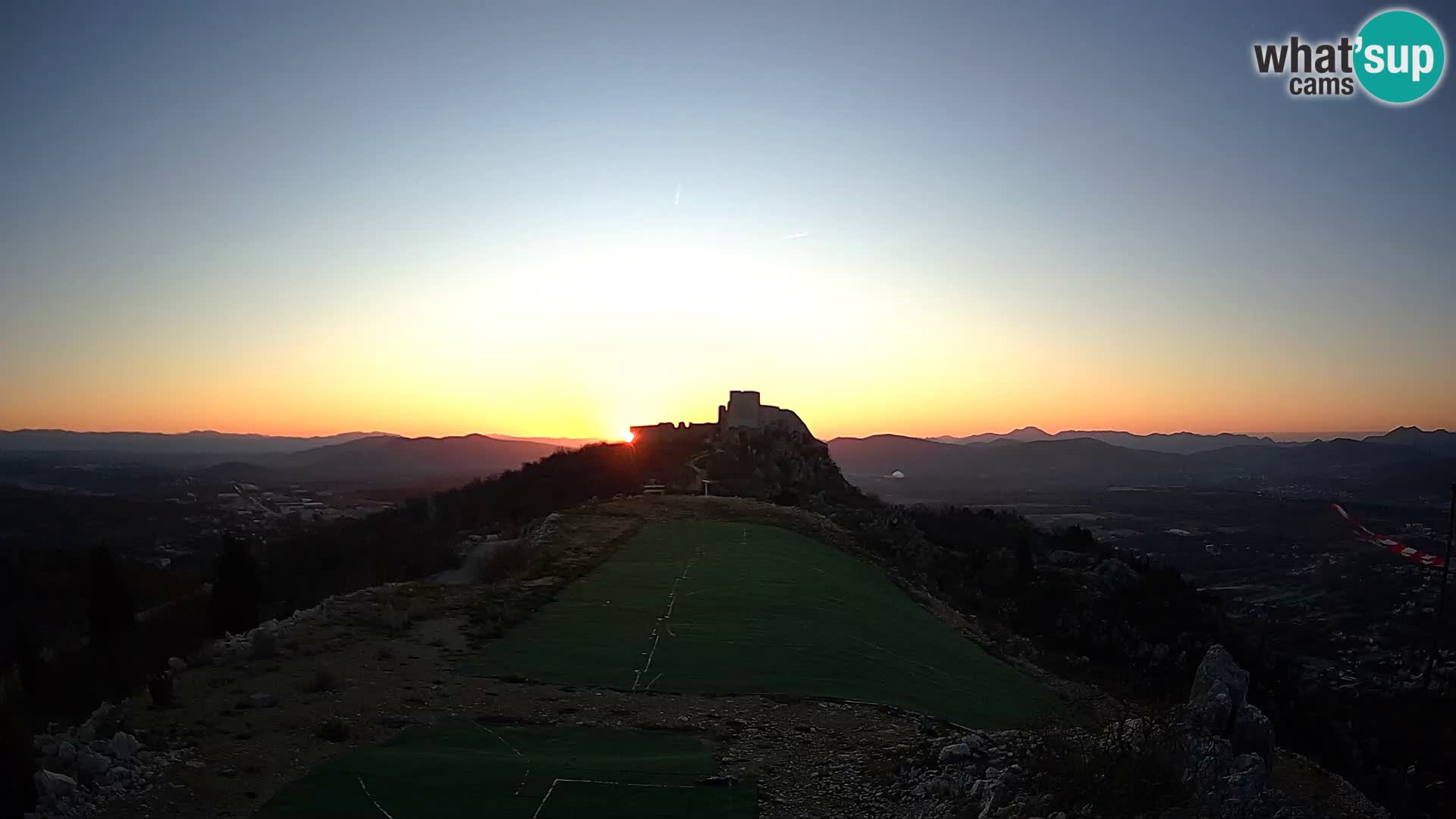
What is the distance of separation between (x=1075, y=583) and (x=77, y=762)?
33050mm

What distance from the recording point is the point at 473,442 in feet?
421

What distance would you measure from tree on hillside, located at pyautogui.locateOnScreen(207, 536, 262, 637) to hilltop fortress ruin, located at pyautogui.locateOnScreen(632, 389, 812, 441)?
1384 inches

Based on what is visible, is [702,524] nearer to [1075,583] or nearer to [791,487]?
[791,487]

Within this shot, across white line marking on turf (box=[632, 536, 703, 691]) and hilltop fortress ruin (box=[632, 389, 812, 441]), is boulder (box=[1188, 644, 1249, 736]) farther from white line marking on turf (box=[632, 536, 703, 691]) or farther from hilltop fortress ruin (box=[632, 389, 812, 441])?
hilltop fortress ruin (box=[632, 389, 812, 441])

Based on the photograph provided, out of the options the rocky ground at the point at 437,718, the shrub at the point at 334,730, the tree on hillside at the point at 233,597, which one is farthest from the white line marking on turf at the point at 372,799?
the tree on hillside at the point at 233,597

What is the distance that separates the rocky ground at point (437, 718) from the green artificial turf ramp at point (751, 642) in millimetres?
701

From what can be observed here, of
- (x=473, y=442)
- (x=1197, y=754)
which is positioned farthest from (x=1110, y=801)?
(x=473, y=442)

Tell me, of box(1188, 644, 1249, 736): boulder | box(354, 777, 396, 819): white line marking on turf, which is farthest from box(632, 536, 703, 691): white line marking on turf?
box(1188, 644, 1249, 736): boulder

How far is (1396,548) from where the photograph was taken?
40875 mm

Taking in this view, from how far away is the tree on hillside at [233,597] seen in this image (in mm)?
13734

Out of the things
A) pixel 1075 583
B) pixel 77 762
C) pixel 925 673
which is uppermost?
pixel 77 762

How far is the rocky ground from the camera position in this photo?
6.38 m

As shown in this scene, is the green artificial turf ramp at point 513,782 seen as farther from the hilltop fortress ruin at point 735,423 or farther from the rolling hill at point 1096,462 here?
the rolling hill at point 1096,462

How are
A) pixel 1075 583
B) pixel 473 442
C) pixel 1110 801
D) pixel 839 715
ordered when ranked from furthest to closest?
pixel 473 442
pixel 1075 583
pixel 839 715
pixel 1110 801
